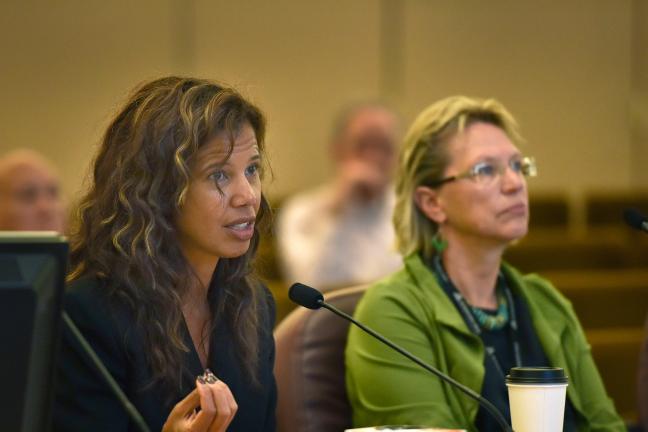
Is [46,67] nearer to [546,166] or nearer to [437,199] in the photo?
[546,166]

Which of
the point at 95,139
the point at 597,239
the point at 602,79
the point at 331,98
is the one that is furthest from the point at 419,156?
the point at 602,79

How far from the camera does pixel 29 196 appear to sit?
451 cm

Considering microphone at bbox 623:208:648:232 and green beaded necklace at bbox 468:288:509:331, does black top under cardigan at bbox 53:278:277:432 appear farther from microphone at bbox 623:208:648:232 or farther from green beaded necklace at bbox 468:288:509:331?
microphone at bbox 623:208:648:232

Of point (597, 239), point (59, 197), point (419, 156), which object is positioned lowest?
point (597, 239)

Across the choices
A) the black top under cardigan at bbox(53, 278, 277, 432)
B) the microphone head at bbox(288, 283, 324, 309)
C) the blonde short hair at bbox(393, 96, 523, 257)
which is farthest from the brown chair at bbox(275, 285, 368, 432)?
the microphone head at bbox(288, 283, 324, 309)

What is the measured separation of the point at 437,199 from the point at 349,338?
1.46 ft

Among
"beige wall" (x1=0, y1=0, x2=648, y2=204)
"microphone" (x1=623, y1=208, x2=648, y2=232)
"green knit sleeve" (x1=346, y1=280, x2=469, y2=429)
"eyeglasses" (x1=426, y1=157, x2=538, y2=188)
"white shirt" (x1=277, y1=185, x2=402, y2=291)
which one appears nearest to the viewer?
"microphone" (x1=623, y1=208, x2=648, y2=232)

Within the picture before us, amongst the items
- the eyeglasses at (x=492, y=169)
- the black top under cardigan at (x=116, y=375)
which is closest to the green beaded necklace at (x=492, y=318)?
the eyeglasses at (x=492, y=169)

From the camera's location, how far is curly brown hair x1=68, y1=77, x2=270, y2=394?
2.18 metres

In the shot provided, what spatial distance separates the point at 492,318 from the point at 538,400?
867mm

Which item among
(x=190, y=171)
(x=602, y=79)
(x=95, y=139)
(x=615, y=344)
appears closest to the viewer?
(x=190, y=171)

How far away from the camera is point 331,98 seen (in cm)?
743

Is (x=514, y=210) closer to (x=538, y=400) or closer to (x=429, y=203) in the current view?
(x=429, y=203)

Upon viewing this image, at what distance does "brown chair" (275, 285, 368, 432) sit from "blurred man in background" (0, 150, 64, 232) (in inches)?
69.5
